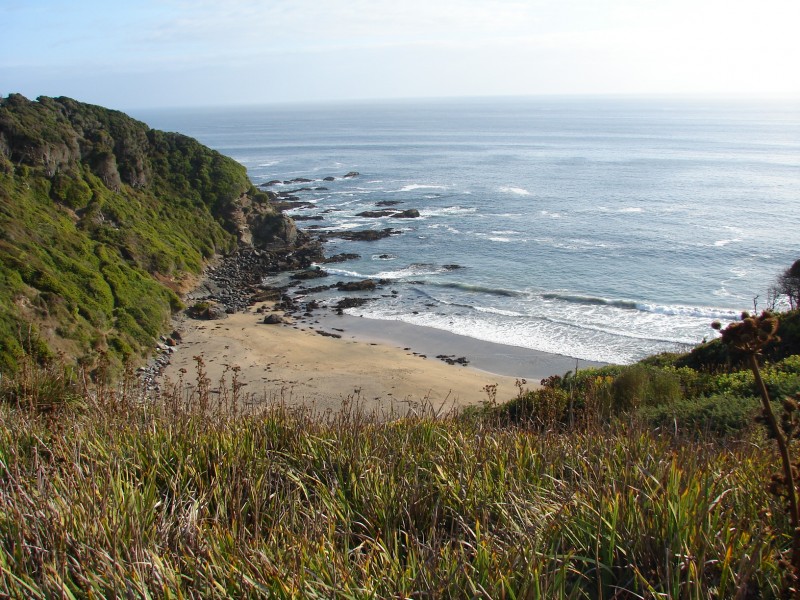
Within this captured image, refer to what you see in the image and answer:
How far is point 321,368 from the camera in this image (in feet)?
92.9

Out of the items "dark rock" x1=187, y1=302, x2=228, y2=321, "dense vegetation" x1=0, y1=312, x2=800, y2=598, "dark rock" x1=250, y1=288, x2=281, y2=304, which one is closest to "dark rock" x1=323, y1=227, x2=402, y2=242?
"dark rock" x1=250, y1=288, x2=281, y2=304

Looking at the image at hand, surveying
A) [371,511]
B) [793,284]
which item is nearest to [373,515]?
[371,511]

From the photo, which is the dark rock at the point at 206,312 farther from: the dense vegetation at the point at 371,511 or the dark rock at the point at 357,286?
the dense vegetation at the point at 371,511

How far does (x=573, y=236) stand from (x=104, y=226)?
1418 inches

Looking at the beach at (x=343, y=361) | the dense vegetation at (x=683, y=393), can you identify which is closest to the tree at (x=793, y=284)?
the beach at (x=343, y=361)

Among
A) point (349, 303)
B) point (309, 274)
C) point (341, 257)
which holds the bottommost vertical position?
point (349, 303)

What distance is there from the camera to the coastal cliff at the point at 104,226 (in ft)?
86.9

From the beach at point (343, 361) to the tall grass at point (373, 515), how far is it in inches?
659

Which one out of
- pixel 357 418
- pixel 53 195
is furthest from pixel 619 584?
pixel 53 195

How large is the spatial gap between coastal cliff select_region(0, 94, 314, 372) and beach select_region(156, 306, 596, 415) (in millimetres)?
3259

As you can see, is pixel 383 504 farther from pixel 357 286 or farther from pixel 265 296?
pixel 357 286

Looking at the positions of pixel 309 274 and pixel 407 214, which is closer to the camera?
pixel 309 274

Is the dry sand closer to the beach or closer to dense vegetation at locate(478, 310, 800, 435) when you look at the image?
the beach

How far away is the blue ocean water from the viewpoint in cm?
3572
